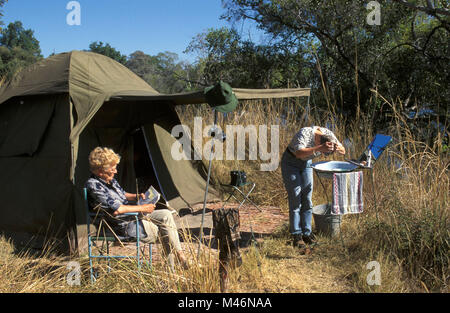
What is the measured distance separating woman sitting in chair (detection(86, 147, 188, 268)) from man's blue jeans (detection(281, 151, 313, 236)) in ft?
A: 3.84

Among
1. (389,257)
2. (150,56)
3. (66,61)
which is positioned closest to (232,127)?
(66,61)

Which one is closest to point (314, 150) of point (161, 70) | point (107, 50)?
point (161, 70)

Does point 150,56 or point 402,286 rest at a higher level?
point 150,56

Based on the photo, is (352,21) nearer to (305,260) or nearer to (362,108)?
(362,108)

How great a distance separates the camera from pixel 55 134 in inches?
170

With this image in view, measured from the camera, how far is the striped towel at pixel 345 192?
11.3 ft

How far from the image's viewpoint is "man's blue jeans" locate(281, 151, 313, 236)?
3.82 m

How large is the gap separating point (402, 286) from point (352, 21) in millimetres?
6799

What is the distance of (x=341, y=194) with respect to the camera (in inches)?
135

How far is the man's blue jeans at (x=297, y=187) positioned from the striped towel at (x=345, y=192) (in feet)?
1.40

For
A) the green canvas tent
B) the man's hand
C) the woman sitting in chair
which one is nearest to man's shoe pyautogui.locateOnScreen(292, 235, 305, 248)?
the man's hand

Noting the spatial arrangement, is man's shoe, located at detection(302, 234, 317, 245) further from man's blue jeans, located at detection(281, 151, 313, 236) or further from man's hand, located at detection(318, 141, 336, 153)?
man's hand, located at detection(318, 141, 336, 153)

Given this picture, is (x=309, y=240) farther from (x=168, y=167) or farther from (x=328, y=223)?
(x=168, y=167)
